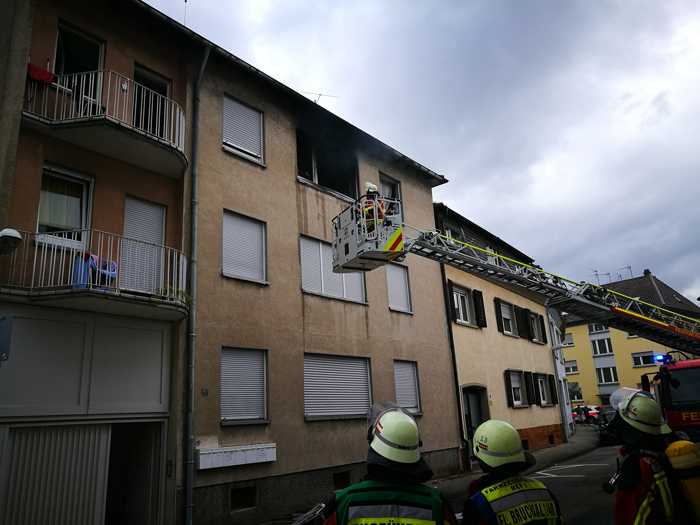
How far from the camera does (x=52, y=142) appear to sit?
938 cm

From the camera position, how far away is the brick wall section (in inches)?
808

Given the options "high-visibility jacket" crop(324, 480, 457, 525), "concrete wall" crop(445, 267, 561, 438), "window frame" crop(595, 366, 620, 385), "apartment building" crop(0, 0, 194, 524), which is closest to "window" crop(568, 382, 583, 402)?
"window frame" crop(595, 366, 620, 385)

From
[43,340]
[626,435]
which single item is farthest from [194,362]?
[626,435]

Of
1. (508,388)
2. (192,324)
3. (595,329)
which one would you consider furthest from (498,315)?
(595,329)

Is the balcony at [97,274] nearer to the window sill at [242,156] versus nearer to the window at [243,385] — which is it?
the window at [243,385]

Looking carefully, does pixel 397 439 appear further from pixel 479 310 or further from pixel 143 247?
pixel 479 310

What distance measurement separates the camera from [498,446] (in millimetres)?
3000

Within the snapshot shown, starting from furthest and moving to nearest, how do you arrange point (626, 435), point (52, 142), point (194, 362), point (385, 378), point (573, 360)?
point (573, 360), point (385, 378), point (194, 362), point (52, 142), point (626, 435)

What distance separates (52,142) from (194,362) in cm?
469

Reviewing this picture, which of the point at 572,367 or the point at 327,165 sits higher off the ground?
the point at 327,165

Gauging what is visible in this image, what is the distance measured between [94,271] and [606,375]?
150 feet

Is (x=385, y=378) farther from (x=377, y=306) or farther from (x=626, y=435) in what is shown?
(x=626, y=435)

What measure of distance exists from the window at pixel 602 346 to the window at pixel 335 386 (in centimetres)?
3818

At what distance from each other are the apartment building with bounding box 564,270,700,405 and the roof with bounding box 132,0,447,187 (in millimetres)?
29219
